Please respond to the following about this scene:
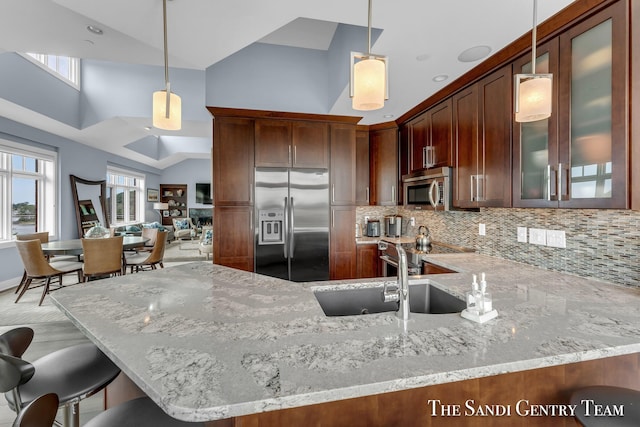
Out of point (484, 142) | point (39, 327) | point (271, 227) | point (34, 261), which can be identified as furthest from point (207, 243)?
point (484, 142)

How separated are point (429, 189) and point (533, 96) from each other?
5.80 feet

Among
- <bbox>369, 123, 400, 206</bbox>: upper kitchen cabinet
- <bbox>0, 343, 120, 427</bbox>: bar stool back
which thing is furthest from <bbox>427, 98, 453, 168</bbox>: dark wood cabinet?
<bbox>0, 343, 120, 427</bbox>: bar stool back

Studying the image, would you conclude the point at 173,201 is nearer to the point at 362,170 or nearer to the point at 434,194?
the point at 362,170

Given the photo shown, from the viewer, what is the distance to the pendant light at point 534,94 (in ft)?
4.10

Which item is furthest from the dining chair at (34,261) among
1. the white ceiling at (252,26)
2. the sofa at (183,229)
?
the sofa at (183,229)

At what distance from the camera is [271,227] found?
11.3 feet

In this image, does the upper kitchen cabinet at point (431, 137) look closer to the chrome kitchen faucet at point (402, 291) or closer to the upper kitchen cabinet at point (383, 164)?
the upper kitchen cabinet at point (383, 164)

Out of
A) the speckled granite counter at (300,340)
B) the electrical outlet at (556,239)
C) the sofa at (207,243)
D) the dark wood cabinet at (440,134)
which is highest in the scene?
the dark wood cabinet at (440,134)

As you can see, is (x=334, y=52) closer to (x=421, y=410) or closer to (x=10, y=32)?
(x=10, y=32)

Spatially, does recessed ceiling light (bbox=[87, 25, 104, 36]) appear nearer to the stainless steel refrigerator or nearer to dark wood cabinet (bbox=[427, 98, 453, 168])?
the stainless steel refrigerator

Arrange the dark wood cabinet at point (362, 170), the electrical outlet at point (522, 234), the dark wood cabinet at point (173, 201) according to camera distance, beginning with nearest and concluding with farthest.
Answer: the electrical outlet at point (522, 234), the dark wood cabinet at point (362, 170), the dark wood cabinet at point (173, 201)

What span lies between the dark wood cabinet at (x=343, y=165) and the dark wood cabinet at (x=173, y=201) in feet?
32.0

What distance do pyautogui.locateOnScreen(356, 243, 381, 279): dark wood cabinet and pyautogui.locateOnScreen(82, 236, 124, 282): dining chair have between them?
327cm

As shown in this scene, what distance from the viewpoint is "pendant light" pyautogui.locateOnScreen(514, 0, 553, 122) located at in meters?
1.25
